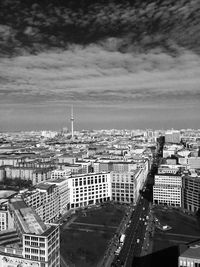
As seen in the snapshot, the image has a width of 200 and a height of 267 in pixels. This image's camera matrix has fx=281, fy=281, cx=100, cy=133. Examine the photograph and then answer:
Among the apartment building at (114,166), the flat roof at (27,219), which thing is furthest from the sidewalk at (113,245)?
the apartment building at (114,166)

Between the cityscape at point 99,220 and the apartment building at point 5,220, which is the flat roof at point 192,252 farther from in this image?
the apartment building at point 5,220

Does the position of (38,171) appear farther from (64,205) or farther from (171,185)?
(171,185)

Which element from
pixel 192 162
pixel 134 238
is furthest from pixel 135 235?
pixel 192 162

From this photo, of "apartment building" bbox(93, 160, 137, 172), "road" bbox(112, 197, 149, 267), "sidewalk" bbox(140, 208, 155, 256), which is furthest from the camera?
"apartment building" bbox(93, 160, 137, 172)

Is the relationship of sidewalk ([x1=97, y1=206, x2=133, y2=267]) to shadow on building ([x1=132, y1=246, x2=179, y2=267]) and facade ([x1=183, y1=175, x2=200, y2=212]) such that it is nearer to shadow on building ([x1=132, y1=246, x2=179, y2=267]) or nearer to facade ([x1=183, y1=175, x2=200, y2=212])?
shadow on building ([x1=132, y1=246, x2=179, y2=267])

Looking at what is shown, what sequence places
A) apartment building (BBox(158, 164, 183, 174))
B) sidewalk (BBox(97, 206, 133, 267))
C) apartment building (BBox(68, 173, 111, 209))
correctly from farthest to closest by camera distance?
apartment building (BBox(158, 164, 183, 174)), apartment building (BBox(68, 173, 111, 209)), sidewalk (BBox(97, 206, 133, 267))

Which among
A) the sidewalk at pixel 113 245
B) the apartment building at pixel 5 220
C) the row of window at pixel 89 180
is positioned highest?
the row of window at pixel 89 180

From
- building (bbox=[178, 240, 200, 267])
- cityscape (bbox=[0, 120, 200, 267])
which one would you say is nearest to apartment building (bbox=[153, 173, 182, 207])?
cityscape (bbox=[0, 120, 200, 267])
